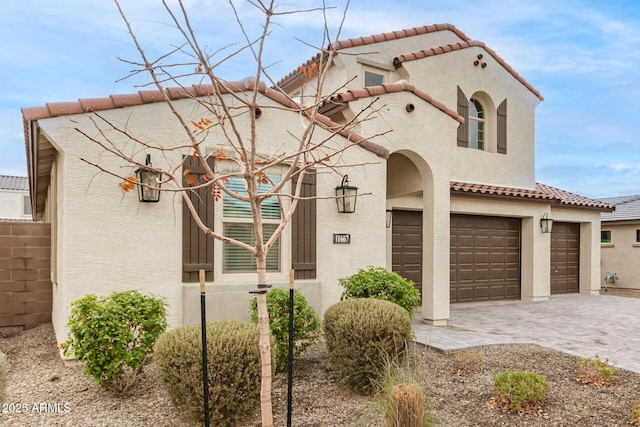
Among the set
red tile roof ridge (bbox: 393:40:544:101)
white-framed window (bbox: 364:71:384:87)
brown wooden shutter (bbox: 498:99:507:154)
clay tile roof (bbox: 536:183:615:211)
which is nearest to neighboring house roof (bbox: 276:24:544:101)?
red tile roof ridge (bbox: 393:40:544:101)

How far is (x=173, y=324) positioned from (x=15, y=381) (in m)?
2.05

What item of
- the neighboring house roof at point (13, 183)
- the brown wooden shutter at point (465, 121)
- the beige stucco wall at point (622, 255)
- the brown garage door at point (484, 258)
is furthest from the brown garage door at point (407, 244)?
the neighboring house roof at point (13, 183)

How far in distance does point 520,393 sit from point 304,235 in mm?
4114

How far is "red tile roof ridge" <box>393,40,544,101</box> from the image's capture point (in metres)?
12.0

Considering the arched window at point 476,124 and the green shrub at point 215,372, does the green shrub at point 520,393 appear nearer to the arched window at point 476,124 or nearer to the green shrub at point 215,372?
the green shrub at point 215,372

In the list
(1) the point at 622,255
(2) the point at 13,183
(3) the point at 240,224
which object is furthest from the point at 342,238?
(2) the point at 13,183

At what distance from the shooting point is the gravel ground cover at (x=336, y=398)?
4.26 meters

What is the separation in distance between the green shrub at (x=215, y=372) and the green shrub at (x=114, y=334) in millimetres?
915

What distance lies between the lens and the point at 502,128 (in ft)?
43.9

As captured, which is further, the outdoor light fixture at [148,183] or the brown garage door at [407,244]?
the brown garage door at [407,244]

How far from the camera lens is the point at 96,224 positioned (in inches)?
238

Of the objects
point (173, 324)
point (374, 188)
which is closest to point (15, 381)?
point (173, 324)

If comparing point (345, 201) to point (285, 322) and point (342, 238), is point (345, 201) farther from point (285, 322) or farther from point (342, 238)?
point (285, 322)

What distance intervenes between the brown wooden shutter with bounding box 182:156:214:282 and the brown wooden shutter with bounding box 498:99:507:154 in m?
10.1
